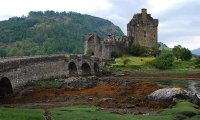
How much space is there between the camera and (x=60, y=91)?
68062mm

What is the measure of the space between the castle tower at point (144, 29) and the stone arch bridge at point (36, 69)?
4454cm

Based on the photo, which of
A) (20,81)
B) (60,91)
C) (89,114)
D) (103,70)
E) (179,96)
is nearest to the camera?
(89,114)

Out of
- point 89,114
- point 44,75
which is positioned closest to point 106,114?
point 89,114

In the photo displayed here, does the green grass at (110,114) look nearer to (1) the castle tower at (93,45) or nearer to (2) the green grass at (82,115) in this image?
(2) the green grass at (82,115)


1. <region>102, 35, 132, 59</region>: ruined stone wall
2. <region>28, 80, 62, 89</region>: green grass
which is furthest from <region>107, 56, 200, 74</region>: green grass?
<region>28, 80, 62, 89</region>: green grass

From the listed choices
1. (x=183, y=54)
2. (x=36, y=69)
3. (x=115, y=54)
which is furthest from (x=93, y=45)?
(x=36, y=69)

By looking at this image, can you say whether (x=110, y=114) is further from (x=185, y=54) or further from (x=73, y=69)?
(x=185, y=54)

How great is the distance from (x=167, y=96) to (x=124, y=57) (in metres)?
86.3

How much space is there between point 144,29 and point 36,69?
8784cm

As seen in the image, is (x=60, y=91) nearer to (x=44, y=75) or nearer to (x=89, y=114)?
(x=44, y=75)

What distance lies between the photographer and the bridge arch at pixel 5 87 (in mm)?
58291

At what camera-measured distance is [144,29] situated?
155625mm

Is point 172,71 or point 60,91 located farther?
point 172,71

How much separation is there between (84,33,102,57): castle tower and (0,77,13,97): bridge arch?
274 feet
